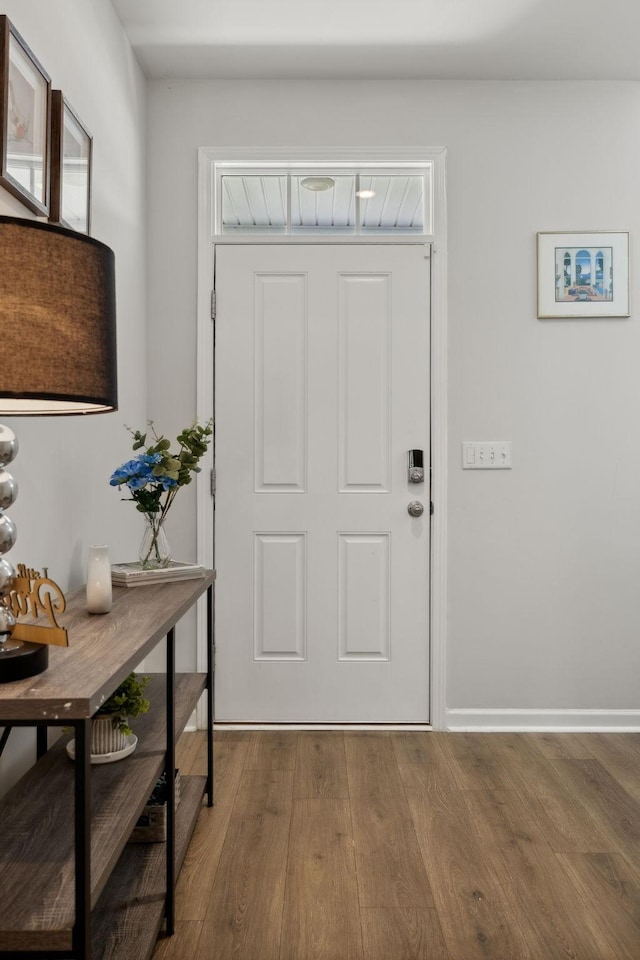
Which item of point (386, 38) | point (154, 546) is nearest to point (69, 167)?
point (154, 546)

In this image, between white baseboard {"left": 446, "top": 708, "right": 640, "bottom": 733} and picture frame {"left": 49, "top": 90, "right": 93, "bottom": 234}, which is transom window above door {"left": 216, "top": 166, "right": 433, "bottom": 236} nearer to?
picture frame {"left": 49, "top": 90, "right": 93, "bottom": 234}

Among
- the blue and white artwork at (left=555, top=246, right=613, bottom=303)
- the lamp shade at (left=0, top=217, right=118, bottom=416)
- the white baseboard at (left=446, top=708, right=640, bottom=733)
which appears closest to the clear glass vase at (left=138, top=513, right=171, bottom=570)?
the lamp shade at (left=0, top=217, right=118, bottom=416)

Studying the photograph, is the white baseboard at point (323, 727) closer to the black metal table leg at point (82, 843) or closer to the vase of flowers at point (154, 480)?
the vase of flowers at point (154, 480)

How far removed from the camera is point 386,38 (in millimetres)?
2639

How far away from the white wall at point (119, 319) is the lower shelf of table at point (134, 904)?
347 millimetres

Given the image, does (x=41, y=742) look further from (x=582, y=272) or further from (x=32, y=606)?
(x=582, y=272)

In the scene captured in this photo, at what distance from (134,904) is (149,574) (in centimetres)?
77

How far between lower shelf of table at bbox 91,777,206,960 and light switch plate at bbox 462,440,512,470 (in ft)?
5.71

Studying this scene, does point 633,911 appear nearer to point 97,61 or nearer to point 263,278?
point 263,278

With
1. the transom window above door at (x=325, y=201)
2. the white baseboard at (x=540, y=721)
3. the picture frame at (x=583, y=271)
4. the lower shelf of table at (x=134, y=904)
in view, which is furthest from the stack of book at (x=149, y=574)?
the picture frame at (x=583, y=271)

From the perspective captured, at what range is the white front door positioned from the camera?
293cm

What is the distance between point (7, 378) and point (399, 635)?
2250 mm

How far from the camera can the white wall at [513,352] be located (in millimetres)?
2930

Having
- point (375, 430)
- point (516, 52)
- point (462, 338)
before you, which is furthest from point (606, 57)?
point (375, 430)
